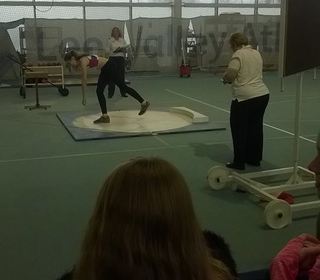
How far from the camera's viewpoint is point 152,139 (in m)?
7.05

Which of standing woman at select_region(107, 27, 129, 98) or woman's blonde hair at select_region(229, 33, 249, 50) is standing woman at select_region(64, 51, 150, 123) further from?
woman's blonde hair at select_region(229, 33, 249, 50)

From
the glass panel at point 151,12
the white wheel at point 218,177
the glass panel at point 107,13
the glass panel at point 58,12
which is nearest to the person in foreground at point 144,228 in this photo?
the white wheel at point 218,177

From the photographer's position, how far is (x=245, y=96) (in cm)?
534

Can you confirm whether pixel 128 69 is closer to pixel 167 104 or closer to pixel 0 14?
pixel 0 14

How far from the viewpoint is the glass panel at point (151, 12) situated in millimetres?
16703

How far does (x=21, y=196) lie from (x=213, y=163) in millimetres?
2269

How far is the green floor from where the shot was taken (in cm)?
367

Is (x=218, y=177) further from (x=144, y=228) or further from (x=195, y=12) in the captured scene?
(x=195, y=12)

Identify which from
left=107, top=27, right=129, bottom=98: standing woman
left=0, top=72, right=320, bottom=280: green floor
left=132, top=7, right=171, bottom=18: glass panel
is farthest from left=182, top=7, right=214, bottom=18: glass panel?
left=0, top=72, right=320, bottom=280: green floor

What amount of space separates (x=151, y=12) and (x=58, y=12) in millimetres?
3142

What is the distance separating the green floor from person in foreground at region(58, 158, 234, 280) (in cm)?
202

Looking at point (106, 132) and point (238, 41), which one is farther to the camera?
point (106, 132)

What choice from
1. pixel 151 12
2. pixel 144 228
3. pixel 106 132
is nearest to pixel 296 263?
pixel 144 228

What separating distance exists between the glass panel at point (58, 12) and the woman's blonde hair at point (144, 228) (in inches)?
595
